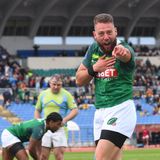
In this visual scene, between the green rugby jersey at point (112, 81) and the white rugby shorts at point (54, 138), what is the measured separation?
4482 mm

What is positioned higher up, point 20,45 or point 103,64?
point 20,45

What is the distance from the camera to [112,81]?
23.2 feet

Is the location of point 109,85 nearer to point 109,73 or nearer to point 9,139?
point 109,73

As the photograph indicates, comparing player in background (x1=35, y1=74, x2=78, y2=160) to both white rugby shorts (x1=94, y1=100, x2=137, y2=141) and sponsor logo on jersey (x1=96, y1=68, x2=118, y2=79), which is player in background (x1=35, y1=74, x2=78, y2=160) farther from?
sponsor logo on jersey (x1=96, y1=68, x2=118, y2=79)

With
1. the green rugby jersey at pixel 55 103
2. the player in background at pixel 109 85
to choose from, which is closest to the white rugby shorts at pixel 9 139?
the green rugby jersey at pixel 55 103

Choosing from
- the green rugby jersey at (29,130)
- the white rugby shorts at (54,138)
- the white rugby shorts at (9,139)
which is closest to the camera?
the green rugby jersey at (29,130)

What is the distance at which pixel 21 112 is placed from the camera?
3603 cm

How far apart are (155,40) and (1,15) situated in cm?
1545

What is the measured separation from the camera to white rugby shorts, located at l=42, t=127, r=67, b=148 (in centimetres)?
1155

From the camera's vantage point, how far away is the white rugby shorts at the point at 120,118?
698 cm

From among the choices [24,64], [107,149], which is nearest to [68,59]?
[24,64]

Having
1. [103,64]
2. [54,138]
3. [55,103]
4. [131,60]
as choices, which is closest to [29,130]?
[54,138]

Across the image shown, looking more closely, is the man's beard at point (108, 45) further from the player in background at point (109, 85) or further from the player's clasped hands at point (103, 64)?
the player's clasped hands at point (103, 64)

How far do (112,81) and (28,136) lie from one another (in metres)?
3.83
